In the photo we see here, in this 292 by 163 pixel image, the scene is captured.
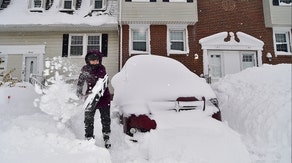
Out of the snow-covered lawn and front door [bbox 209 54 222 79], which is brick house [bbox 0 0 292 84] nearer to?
front door [bbox 209 54 222 79]

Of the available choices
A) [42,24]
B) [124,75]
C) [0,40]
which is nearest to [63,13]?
[42,24]

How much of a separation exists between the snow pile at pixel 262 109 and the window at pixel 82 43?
20.2 ft

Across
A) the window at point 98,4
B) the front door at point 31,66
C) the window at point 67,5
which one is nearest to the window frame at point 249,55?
the window at point 98,4

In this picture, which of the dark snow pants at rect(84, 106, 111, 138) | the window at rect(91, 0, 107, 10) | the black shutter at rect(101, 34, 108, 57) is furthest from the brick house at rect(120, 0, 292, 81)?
the dark snow pants at rect(84, 106, 111, 138)

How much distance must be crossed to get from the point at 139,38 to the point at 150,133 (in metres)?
7.06

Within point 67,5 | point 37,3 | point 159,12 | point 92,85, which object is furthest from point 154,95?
point 37,3

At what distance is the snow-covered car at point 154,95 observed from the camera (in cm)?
339

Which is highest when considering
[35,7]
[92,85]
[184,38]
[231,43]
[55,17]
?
[35,7]

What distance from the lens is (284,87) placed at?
3.36m

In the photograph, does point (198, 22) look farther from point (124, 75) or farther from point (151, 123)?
point (151, 123)

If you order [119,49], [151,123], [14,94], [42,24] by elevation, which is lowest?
[151,123]

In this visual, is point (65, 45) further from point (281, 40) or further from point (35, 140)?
point (281, 40)

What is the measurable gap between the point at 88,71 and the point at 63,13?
23.6 ft

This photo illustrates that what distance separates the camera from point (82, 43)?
973 centimetres
